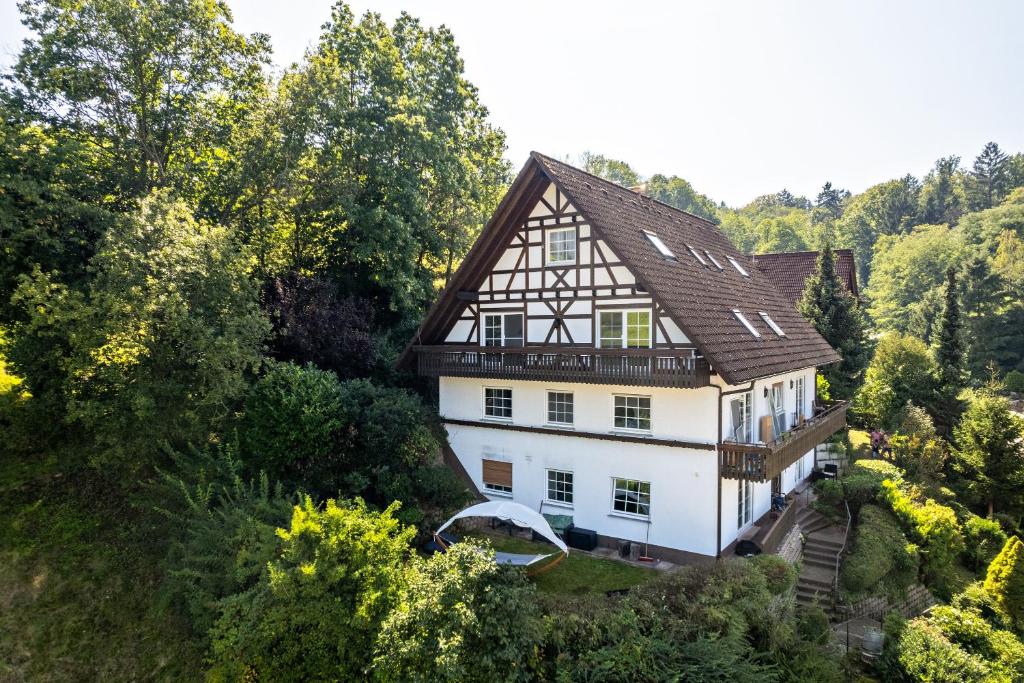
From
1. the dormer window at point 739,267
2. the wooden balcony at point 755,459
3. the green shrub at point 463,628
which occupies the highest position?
the dormer window at point 739,267

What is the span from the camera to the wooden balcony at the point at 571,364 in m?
14.4

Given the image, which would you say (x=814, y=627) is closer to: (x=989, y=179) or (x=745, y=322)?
(x=745, y=322)

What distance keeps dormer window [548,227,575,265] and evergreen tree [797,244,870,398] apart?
60.6 ft

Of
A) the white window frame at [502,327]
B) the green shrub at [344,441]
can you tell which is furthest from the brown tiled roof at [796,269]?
the green shrub at [344,441]

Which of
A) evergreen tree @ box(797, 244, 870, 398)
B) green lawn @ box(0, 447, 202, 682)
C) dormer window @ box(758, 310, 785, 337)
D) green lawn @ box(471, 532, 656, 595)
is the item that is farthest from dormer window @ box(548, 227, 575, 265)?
evergreen tree @ box(797, 244, 870, 398)

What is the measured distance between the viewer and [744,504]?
16688mm

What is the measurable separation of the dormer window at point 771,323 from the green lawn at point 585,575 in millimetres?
9484

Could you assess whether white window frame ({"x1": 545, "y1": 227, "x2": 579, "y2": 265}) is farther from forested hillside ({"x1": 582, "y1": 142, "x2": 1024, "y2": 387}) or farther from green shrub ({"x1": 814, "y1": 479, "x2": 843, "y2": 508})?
forested hillside ({"x1": 582, "y1": 142, "x2": 1024, "y2": 387})

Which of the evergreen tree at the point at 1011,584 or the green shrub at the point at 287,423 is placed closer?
the evergreen tree at the point at 1011,584

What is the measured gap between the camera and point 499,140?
30.1m

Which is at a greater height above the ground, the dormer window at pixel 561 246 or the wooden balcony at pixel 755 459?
the dormer window at pixel 561 246

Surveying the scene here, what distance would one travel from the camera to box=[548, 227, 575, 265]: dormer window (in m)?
17.2

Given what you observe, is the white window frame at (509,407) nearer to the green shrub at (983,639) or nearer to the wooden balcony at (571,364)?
the wooden balcony at (571,364)

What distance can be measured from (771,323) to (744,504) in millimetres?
6644
